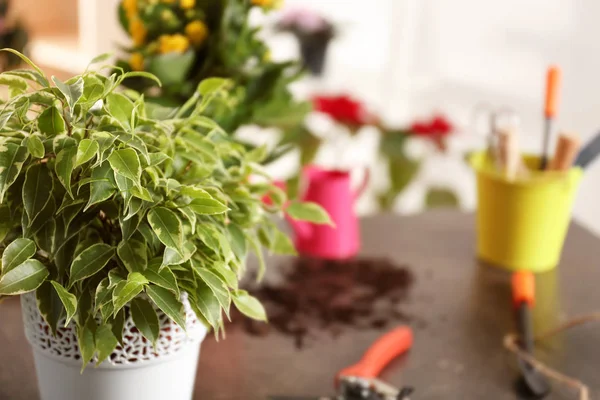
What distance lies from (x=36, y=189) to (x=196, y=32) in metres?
0.51

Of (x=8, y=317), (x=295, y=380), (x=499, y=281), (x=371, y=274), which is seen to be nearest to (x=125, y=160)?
(x=295, y=380)

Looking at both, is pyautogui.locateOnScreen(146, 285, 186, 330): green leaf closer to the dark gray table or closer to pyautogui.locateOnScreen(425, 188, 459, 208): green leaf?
the dark gray table

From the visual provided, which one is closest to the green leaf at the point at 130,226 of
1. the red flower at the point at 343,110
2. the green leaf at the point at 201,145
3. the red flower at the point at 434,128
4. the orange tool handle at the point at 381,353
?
the green leaf at the point at 201,145

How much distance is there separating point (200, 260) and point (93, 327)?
10 cm

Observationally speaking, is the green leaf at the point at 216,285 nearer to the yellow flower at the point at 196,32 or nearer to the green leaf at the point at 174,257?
the green leaf at the point at 174,257

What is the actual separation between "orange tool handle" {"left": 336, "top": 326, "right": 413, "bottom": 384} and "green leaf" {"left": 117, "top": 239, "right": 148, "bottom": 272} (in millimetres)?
303

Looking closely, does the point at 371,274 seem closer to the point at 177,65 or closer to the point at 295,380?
the point at 295,380

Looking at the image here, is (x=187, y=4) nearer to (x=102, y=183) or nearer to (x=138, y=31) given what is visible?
(x=138, y=31)

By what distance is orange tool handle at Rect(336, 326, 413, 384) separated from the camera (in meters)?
0.83

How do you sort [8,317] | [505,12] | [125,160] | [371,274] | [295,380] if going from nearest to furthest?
1. [125,160]
2. [295,380]
3. [8,317]
4. [371,274]
5. [505,12]

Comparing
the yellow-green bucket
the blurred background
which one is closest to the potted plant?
the yellow-green bucket

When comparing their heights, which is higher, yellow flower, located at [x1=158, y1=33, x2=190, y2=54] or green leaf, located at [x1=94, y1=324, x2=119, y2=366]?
yellow flower, located at [x1=158, y1=33, x2=190, y2=54]

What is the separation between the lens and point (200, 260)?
64 centimetres

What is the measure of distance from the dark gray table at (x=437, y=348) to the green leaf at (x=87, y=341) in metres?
0.25
